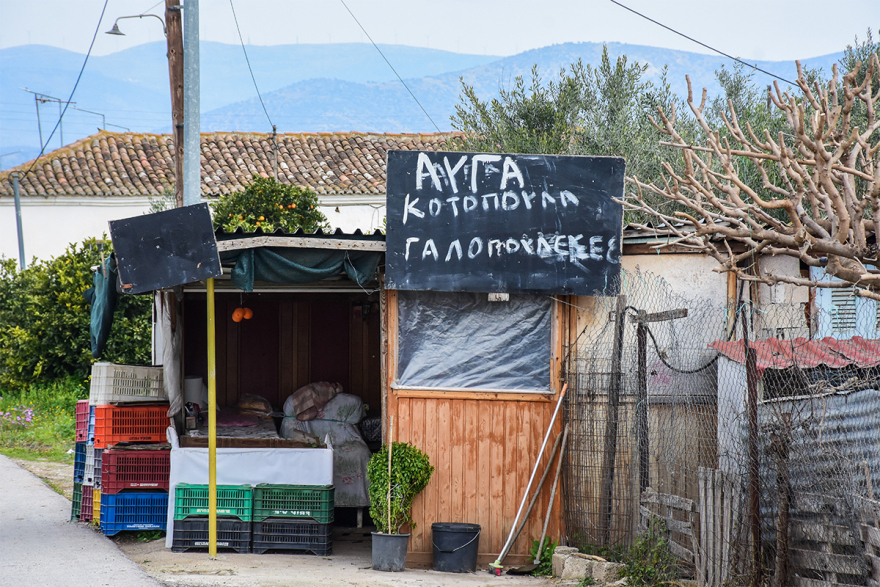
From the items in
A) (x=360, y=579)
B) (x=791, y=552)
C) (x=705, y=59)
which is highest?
(x=705, y=59)

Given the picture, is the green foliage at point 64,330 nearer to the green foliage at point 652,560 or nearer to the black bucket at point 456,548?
the black bucket at point 456,548

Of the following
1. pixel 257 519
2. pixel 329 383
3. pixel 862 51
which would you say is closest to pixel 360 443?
pixel 329 383

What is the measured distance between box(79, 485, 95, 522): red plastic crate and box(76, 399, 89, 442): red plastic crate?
0.56 metres

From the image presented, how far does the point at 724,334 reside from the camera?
7.76 meters

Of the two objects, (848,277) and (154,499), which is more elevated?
(848,277)

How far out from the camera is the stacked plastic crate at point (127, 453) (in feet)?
28.6

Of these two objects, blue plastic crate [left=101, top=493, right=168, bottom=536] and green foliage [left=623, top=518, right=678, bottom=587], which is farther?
blue plastic crate [left=101, top=493, right=168, bottom=536]

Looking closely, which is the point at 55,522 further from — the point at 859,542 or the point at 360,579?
the point at 859,542

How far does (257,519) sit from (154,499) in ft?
4.05

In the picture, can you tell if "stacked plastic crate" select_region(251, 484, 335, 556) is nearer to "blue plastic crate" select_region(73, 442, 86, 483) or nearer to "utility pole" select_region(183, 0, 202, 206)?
"blue plastic crate" select_region(73, 442, 86, 483)

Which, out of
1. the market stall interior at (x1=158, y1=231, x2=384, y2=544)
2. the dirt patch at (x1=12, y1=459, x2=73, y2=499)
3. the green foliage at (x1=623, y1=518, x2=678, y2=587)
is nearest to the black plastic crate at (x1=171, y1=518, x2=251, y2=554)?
the market stall interior at (x1=158, y1=231, x2=384, y2=544)

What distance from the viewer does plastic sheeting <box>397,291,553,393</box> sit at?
8031 mm

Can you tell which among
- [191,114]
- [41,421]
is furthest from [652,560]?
[41,421]

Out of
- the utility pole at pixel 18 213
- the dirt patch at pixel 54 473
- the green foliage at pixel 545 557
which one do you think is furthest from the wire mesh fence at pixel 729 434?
the utility pole at pixel 18 213
